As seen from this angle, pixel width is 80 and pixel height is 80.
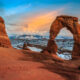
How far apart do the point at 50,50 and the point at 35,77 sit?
40.6ft

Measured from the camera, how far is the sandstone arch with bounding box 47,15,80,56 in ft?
47.3

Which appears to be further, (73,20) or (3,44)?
(73,20)

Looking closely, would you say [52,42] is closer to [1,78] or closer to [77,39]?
[77,39]

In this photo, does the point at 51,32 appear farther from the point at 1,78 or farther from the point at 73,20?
the point at 1,78

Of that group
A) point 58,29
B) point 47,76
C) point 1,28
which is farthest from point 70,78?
point 1,28

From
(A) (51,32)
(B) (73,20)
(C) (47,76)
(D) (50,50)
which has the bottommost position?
(D) (50,50)

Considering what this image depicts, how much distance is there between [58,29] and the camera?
1577cm

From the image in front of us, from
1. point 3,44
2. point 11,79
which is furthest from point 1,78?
point 3,44

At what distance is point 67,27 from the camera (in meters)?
15.4

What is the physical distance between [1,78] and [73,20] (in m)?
13.8

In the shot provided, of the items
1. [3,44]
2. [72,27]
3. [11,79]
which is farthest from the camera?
[72,27]

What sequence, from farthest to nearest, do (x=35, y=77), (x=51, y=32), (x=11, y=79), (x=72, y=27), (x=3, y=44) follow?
(x=51, y=32)
(x=72, y=27)
(x=3, y=44)
(x=35, y=77)
(x=11, y=79)

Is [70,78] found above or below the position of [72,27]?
below

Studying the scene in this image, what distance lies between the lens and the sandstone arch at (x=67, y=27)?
47.3 feet
